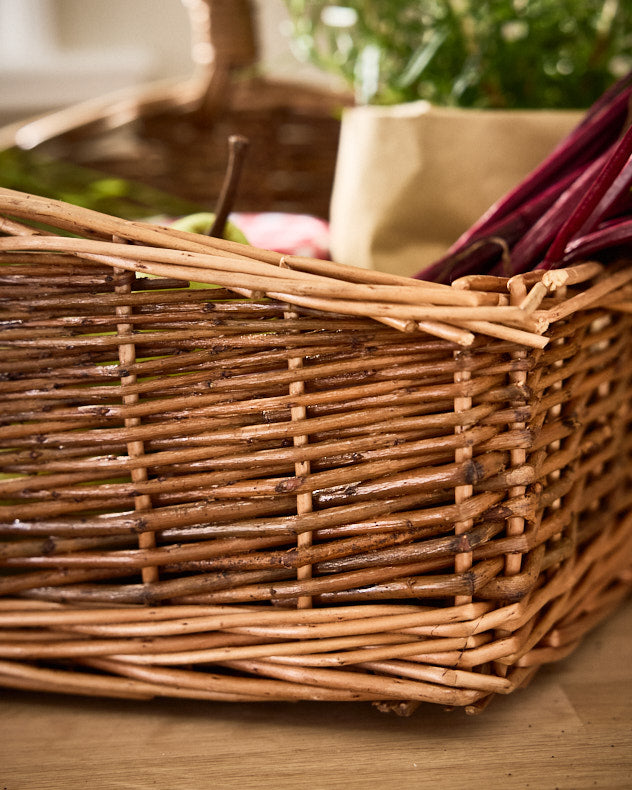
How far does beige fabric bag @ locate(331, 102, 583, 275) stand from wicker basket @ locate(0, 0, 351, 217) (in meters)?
0.48

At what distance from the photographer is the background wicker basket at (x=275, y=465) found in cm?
41

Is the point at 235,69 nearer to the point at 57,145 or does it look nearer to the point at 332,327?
the point at 57,145

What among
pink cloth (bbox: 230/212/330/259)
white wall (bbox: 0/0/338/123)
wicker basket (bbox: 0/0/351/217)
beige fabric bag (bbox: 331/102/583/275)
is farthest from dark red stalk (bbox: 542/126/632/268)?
white wall (bbox: 0/0/338/123)

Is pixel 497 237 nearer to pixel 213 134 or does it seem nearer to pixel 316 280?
pixel 316 280

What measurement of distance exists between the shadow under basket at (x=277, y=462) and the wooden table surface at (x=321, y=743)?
30 millimetres

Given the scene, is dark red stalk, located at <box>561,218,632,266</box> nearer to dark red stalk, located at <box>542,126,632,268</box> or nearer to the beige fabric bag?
dark red stalk, located at <box>542,126,632,268</box>

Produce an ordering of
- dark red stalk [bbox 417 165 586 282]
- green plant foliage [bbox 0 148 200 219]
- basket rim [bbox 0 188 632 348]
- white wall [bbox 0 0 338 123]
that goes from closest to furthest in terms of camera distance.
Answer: basket rim [bbox 0 188 632 348], dark red stalk [bbox 417 165 586 282], green plant foliage [bbox 0 148 200 219], white wall [bbox 0 0 338 123]

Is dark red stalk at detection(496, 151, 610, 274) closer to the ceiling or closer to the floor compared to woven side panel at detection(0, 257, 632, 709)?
closer to the ceiling

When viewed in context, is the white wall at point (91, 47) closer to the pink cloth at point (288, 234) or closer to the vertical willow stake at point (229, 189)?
the pink cloth at point (288, 234)

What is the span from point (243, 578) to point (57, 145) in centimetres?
84

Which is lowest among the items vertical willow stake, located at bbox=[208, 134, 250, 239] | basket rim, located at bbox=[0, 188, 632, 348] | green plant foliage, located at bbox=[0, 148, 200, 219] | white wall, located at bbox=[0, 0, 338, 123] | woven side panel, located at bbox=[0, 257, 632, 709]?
woven side panel, located at bbox=[0, 257, 632, 709]

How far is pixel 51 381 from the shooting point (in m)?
0.44

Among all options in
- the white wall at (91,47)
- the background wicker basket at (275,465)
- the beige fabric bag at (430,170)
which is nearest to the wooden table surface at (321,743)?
the background wicker basket at (275,465)

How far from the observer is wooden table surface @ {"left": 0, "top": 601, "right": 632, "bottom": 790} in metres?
0.42
